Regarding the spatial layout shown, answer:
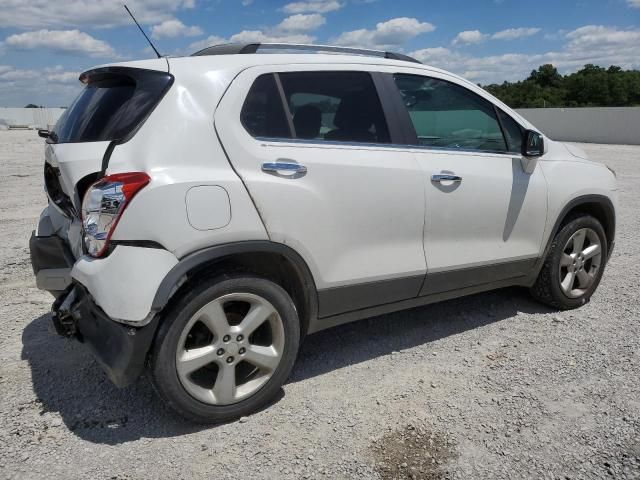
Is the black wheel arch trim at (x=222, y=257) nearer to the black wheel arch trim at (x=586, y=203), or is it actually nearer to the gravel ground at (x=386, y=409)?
the gravel ground at (x=386, y=409)

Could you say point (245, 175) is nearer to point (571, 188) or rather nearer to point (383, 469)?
point (383, 469)

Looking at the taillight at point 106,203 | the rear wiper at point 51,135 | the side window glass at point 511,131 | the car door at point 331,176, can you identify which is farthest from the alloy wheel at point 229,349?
the side window glass at point 511,131

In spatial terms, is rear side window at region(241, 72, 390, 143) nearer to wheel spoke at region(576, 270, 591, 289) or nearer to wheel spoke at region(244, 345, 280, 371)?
wheel spoke at region(244, 345, 280, 371)

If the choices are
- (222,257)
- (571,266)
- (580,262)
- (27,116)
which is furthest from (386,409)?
(27,116)

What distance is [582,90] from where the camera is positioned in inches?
1970

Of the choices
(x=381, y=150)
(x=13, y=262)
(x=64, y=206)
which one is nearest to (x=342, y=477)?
(x=381, y=150)

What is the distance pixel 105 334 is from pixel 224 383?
64 centimetres

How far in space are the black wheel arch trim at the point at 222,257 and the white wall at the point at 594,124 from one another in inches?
1063

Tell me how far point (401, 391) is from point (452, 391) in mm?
302

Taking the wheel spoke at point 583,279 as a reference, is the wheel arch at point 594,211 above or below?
above

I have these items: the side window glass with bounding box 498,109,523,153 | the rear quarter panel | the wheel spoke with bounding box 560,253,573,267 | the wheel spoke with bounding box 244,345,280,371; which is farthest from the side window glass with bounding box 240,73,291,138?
the wheel spoke with bounding box 560,253,573,267

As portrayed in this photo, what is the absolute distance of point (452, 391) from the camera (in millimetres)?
3184

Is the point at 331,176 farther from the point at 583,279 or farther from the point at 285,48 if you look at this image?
the point at 583,279

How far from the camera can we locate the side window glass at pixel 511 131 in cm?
384
